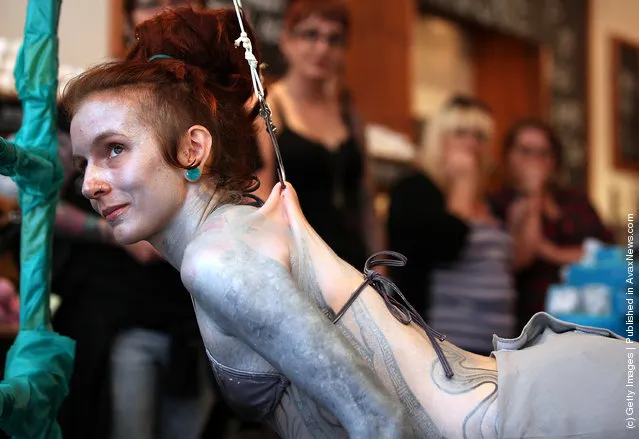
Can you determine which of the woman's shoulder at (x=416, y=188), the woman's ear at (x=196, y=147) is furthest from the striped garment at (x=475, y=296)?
the woman's ear at (x=196, y=147)

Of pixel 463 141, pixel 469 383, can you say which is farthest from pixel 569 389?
pixel 463 141

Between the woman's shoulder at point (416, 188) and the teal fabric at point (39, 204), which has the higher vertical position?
the teal fabric at point (39, 204)

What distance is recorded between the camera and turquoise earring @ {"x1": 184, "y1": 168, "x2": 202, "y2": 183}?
3.62 ft

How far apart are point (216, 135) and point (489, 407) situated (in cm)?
47

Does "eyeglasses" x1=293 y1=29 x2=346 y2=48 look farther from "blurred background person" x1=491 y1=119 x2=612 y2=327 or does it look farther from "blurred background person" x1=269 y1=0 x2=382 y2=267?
"blurred background person" x1=491 y1=119 x2=612 y2=327

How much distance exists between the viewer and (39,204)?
1303 millimetres

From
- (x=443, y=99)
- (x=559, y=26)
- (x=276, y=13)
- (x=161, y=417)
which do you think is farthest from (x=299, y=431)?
(x=559, y=26)

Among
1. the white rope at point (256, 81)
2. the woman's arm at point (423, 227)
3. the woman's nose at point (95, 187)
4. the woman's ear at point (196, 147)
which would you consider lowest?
the woman's arm at point (423, 227)

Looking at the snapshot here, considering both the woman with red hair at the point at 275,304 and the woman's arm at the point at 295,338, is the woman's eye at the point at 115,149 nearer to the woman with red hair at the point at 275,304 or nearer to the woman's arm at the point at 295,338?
the woman with red hair at the point at 275,304

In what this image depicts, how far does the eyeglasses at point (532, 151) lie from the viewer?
3.06 metres

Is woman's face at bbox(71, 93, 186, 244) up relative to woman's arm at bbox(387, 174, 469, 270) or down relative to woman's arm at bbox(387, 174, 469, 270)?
up

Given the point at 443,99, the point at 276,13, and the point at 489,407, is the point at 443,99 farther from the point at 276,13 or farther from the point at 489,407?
the point at 489,407

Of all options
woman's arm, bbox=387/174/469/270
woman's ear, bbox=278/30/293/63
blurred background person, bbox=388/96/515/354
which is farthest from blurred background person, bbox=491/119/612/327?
woman's ear, bbox=278/30/293/63

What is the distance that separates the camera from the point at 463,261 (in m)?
2.56
